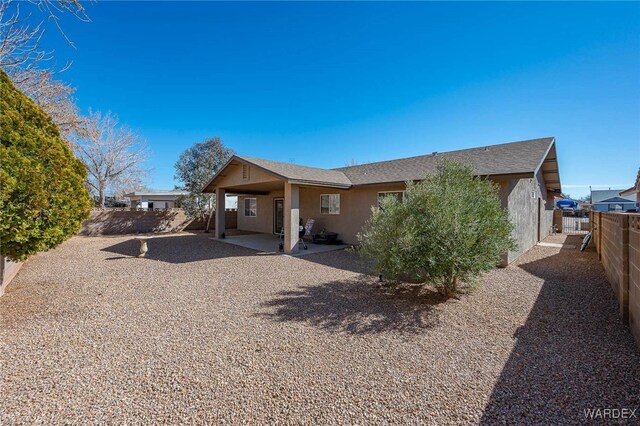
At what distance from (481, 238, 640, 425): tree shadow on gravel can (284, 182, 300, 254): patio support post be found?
7.48m

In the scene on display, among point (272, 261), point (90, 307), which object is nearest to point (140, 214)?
point (272, 261)

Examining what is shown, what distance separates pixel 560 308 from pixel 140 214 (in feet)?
67.1

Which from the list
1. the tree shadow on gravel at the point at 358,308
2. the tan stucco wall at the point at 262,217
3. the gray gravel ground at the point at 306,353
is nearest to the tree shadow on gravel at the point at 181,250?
the gray gravel ground at the point at 306,353

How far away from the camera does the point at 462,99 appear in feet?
39.5

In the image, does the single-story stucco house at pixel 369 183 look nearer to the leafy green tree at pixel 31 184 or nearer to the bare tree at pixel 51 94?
the bare tree at pixel 51 94

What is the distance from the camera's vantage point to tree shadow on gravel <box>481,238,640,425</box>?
2.51 meters

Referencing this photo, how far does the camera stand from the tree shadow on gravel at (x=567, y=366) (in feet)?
8.23

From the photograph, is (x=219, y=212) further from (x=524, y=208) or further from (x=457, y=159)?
(x=524, y=208)

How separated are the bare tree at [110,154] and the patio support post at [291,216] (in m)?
18.8

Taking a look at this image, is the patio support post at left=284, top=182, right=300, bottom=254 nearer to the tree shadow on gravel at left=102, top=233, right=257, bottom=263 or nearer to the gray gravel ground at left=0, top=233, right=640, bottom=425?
the tree shadow on gravel at left=102, top=233, right=257, bottom=263

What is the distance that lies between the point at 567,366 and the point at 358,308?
2831mm

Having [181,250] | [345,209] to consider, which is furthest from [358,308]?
[181,250]

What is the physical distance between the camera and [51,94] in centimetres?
973

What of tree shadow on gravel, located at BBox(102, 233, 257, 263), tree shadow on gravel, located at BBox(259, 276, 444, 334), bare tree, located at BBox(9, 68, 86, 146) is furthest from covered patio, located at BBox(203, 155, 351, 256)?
bare tree, located at BBox(9, 68, 86, 146)
